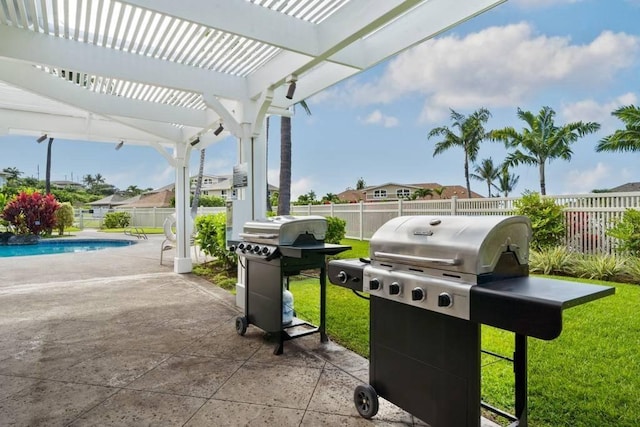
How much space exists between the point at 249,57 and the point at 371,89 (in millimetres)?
32350

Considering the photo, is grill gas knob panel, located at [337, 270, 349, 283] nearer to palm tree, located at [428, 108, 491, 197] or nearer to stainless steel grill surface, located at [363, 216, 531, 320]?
stainless steel grill surface, located at [363, 216, 531, 320]

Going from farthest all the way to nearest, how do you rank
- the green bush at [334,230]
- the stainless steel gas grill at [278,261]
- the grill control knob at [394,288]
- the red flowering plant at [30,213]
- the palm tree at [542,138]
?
the palm tree at [542,138] → the red flowering plant at [30,213] → the green bush at [334,230] → the stainless steel gas grill at [278,261] → the grill control knob at [394,288]

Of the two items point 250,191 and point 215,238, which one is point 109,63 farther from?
point 215,238

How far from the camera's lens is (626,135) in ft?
47.5

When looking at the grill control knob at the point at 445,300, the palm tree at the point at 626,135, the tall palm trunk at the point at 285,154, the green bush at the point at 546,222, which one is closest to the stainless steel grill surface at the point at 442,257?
the grill control knob at the point at 445,300

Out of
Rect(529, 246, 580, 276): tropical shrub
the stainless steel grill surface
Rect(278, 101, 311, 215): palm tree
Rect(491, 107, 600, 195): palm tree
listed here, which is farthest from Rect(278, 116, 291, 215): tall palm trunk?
Rect(491, 107, 600, 195): palm tree

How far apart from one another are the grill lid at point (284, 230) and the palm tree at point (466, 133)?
80.2 ft

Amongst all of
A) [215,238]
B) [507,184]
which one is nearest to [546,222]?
[215,238]

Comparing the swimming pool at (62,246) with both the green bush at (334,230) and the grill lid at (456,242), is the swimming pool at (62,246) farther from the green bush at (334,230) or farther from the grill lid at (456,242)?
the grill lid at (456,242)

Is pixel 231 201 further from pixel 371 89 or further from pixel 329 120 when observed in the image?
pixel 371 89

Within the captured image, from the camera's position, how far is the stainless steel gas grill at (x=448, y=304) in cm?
150

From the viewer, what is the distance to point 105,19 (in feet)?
11.8

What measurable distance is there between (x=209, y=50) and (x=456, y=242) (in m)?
3.68

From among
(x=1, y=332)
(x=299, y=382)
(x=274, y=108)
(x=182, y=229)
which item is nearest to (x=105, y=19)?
(x=274, y=108)
